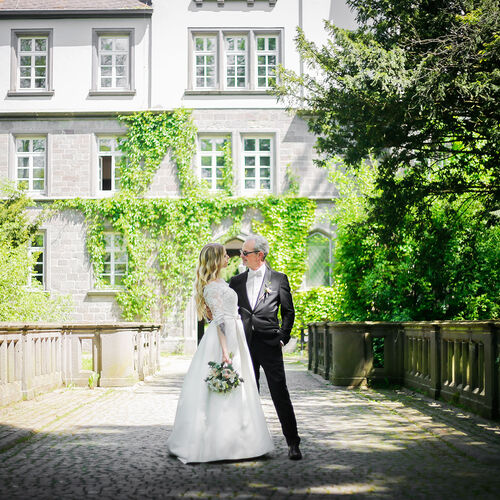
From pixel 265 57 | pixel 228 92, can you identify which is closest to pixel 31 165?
pixel 228 92

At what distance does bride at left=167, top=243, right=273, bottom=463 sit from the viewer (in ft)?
21.3

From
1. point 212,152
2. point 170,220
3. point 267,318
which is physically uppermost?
point 212,152

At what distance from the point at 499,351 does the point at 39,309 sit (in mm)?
13467

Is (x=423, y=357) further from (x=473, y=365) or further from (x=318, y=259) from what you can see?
(x=318, y=259)

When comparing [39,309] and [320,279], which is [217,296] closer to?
[39,309]

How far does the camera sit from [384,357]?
13.4 metres

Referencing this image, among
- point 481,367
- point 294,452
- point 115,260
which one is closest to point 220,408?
point 294,452

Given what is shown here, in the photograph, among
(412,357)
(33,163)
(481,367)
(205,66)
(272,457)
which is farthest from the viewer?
(33,163)

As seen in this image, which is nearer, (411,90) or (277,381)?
(277,381)

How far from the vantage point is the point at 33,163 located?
27625 millimetres

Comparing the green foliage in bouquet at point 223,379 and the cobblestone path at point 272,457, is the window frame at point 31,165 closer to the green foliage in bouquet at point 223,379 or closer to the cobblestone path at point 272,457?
the cobblestone path at point 272,457

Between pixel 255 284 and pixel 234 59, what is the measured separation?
21.6 metres

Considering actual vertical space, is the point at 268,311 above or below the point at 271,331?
above

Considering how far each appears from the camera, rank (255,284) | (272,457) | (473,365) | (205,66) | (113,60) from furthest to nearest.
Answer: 1. (113,60)
2. (205,66)
3. (473,365)
4. (255,284)
5. (272,457)
